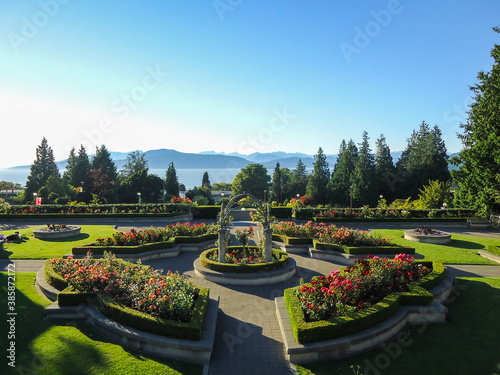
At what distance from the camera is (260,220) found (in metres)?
13.6

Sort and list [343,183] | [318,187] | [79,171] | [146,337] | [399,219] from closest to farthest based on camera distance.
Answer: [146,337]
[399,219]
[79,171]
[343,183]
[318,187]

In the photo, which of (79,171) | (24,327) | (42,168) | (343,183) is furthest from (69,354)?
(42,168)

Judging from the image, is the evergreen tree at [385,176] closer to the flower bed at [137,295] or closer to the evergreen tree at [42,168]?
the flower bed at [137,295]

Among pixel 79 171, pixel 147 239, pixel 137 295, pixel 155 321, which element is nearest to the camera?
pixel 155 321

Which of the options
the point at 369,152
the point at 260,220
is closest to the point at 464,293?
the point at 260,220

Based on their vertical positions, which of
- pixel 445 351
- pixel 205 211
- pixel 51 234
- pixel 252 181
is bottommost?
pixel 445 351

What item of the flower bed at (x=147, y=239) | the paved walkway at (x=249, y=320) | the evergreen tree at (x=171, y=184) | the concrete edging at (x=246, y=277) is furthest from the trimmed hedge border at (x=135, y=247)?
the evergreen tree at (x=171, y=184)

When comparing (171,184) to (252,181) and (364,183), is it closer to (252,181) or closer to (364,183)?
(252,181)

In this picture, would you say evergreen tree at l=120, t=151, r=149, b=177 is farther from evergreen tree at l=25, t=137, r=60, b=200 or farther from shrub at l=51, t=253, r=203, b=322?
shrub at l=51, t=253, r=203, b=322

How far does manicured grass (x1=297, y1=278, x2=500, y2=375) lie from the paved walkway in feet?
3.29

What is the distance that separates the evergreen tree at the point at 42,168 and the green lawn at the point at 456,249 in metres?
57.5

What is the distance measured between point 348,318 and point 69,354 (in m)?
6.73

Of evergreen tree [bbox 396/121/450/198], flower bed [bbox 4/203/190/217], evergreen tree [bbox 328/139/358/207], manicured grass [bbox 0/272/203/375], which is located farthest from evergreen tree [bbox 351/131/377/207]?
manicured grass [bbox 0/272/203/375]

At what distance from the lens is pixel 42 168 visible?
2218 inches
